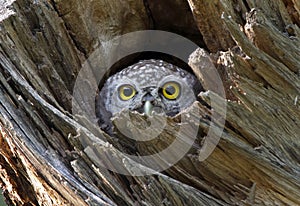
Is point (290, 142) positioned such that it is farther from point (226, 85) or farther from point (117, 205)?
point (117, 205)

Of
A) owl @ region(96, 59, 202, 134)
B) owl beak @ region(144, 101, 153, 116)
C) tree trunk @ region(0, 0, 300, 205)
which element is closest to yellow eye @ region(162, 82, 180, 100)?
owl @ region(96, 59, 202, 134)

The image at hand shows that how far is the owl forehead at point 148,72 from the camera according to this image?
11.2 feet

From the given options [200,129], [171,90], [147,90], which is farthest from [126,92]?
[200,129]

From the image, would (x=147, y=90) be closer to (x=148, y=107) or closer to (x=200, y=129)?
(x=148, y=107)

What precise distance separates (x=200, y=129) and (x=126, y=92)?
1214mm

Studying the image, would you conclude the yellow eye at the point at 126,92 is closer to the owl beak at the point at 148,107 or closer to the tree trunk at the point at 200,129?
the owl beak at the point at 148,107

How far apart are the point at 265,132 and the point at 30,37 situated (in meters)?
1.14

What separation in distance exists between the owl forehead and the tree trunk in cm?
77

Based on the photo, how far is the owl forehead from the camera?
11.2ft

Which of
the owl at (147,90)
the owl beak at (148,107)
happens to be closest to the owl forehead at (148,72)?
the owl at (147,90)

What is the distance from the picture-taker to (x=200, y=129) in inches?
87.9

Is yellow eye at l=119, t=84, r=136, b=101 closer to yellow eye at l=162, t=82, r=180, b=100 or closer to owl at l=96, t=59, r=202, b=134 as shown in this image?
owl at l=96, t=59, r=202, b=134

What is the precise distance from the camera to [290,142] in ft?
7.36

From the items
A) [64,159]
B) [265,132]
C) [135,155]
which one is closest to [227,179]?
[265,132]
